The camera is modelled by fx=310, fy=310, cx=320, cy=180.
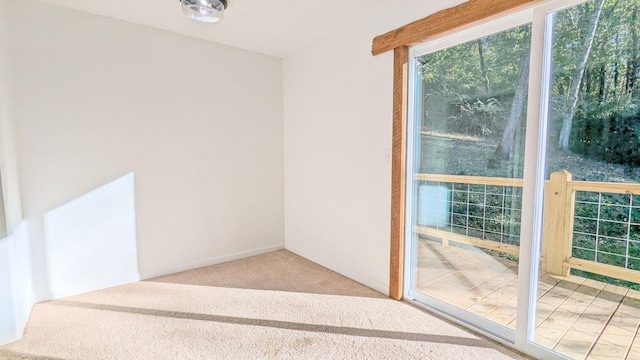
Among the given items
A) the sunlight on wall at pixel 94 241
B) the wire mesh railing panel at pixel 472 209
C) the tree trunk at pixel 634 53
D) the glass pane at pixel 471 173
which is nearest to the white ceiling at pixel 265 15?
the glass pane at pixel 471 173

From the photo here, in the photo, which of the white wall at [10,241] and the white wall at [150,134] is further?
the white wall at [150,134]

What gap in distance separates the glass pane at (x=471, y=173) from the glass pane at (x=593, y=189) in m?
0.18

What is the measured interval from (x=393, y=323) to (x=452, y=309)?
1.48ft

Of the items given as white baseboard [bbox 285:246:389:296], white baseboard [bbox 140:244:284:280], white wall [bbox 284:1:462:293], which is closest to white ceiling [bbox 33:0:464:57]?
white wall [bbox 284:1:462:293]

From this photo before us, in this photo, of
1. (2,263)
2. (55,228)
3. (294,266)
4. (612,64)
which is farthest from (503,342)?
(55,228)

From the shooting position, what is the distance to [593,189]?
1.63m

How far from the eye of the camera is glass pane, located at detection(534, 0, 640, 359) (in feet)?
4.97

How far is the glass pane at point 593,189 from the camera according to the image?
1516 mm

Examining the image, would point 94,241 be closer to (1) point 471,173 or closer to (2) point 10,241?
(2) point 10,241

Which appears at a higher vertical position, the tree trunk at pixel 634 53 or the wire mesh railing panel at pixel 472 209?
the tree trunk at pixel 634 53

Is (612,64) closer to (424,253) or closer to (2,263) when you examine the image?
(424,253)

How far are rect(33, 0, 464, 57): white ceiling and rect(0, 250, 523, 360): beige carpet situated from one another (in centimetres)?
220

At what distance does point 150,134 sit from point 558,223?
318 cm

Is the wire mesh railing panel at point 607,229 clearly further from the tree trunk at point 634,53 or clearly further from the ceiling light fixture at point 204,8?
the ceiling light fixture at point 204,8
